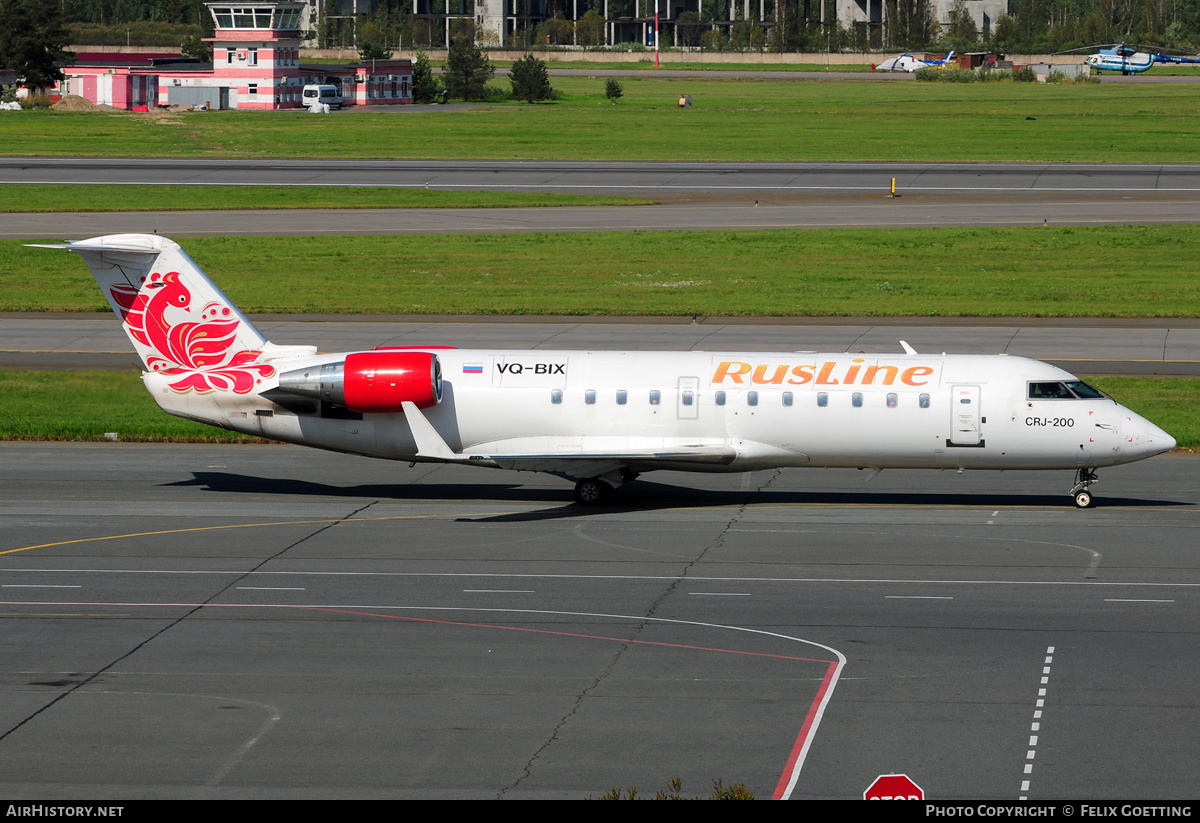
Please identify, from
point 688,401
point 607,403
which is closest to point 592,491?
point 607,403

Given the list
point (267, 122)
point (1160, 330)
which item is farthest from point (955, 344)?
point (267, 122)

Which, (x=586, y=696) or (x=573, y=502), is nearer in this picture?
(x=586, y=696)

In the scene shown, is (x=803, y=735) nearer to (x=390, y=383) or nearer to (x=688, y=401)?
(x=688, y=401)

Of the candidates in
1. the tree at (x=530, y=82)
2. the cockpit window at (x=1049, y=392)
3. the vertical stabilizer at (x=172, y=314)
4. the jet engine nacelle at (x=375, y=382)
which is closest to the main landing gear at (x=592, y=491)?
the jet engine nacelle at (x=375, y=382)

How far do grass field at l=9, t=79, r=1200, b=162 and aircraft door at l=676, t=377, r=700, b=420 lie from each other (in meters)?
81.0

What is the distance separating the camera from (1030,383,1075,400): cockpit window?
31.3 metres

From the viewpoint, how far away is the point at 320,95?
492 ft

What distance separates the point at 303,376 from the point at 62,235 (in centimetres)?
4515

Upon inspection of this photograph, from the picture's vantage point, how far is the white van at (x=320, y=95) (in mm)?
149625

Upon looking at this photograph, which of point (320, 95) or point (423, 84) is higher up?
point (423, 84)

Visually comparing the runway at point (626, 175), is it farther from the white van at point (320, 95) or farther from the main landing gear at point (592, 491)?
the main landing gear at point (592, 491)

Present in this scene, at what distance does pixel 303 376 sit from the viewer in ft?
106

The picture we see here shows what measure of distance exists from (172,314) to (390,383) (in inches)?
235
